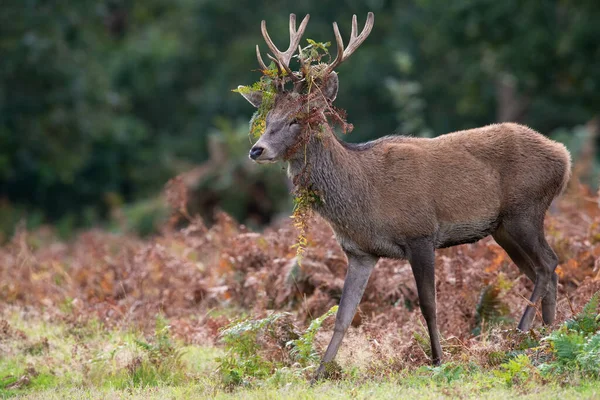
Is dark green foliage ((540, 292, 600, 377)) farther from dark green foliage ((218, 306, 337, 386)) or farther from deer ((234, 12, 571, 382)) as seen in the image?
dark green foliage ((218, 306, 337, 386))

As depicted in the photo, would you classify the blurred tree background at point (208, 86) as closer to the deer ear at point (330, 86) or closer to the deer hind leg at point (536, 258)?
the deer hind leg at point (536, 258)

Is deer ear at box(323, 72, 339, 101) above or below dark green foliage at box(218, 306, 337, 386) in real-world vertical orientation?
above

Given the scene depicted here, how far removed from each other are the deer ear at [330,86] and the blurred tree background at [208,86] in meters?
7.18

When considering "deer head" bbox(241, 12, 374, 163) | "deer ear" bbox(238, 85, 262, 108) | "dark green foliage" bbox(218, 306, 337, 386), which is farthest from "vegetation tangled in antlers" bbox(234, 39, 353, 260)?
"dark green foliage" bbox(218, 306, 337, 386)

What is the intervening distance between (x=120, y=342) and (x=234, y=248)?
7.29 ft

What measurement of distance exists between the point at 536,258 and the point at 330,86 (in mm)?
2304

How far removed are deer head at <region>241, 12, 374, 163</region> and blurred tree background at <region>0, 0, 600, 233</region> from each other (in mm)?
7267

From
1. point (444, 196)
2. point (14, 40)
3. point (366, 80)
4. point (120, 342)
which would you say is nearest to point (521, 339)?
point (444, 196)

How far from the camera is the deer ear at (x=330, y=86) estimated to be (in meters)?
8.71

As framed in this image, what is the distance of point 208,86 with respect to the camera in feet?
131

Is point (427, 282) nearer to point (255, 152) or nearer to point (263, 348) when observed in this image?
point (263, 348)

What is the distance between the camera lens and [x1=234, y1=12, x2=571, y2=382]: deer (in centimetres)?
864

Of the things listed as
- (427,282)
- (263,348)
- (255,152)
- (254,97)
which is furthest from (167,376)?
(254,97)

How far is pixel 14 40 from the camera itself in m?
27.7
